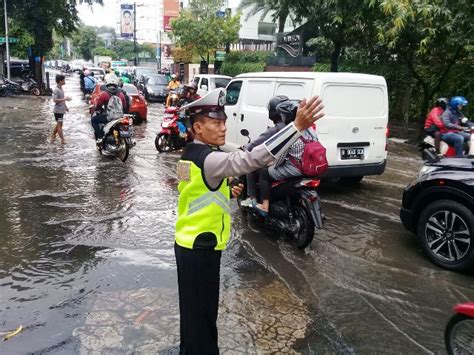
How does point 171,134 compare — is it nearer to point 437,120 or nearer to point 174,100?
point 174,100

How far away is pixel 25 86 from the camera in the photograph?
27.6 meters

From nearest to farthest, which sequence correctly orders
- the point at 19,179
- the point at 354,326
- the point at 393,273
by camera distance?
the point at 354,326 → the point at 393,273 → the point at 19,179

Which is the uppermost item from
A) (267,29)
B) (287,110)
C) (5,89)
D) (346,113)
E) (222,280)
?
(267,29)

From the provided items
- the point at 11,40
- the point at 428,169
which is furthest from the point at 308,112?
the point at 11,40

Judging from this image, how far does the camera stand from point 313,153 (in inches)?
194

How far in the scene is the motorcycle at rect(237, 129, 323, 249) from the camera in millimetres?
5109

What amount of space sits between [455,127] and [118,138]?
6.76 metres

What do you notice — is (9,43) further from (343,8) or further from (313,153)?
(313,153)

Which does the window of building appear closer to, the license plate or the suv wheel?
the license plate

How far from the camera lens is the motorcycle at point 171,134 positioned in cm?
1087

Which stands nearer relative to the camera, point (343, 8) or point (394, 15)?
point (394, 15)

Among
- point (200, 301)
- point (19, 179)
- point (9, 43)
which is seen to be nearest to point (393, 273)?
point (200, 301)

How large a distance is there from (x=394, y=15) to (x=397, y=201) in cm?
539

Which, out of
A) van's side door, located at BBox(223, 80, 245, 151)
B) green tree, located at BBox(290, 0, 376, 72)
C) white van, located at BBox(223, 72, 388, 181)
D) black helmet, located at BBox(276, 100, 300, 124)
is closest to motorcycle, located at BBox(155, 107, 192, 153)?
van's side door, located at BBox(223, 80, 245, 151)
